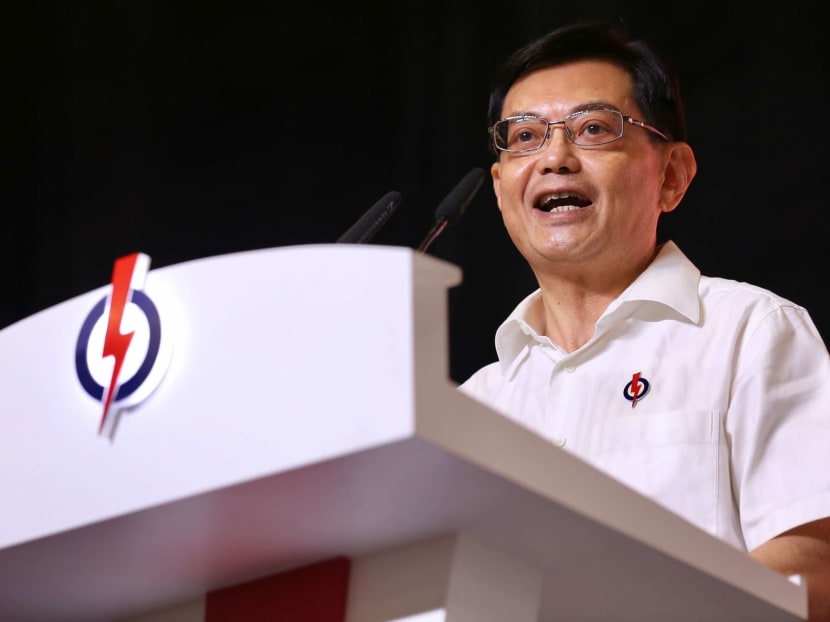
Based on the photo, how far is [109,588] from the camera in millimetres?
882

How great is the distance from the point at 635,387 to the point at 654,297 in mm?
160

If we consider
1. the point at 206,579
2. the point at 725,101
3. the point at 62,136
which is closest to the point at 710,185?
the point at 725,101

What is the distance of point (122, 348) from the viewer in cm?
77

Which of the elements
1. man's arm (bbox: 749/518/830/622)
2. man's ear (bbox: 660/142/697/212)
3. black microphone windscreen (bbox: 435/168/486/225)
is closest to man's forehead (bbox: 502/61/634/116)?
man's ear (bbox: 660/142/697/212)

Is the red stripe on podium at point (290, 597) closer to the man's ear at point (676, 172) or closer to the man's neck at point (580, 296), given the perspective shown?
the man's neck at point (580, 296)

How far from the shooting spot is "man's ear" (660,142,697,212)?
6.63ft

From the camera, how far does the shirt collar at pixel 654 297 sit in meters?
1.75

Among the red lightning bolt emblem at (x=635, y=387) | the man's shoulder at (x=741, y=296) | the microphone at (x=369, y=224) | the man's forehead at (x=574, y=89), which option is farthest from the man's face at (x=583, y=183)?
the microphone at (x=369, y=224)

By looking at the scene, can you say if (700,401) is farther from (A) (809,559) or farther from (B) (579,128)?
(B) (579,128)

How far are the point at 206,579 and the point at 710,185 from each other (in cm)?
163

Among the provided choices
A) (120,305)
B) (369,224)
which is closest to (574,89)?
(369,224)

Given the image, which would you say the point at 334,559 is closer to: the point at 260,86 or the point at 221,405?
the point at 221,405

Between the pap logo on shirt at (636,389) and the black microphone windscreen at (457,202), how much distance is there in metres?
0.34

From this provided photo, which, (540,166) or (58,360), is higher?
(540,166)
